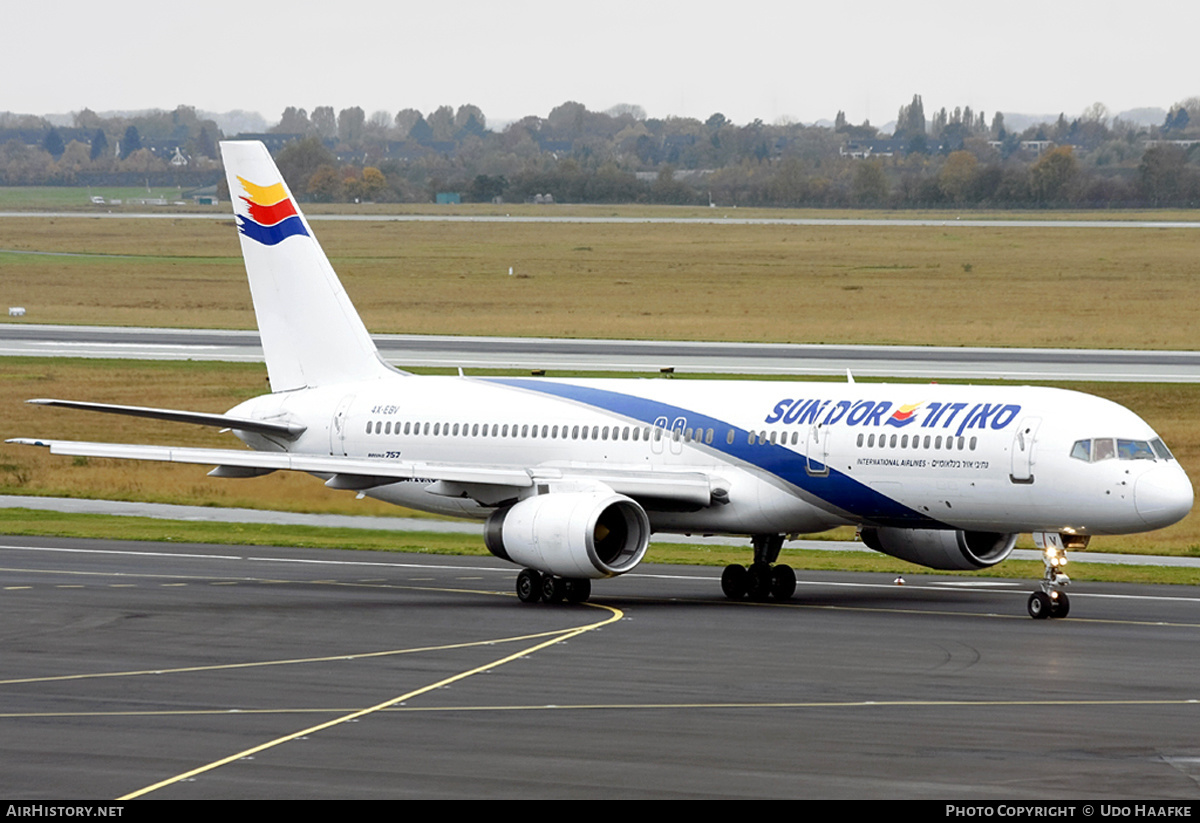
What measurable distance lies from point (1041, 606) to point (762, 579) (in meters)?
6.30

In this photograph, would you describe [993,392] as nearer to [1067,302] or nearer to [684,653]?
[684,653]

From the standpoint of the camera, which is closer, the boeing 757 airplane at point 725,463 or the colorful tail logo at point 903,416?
the boeing 757 airplane at point 725,463

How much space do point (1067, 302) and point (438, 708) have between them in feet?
338

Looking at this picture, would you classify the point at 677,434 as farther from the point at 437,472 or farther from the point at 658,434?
the point at 437,472

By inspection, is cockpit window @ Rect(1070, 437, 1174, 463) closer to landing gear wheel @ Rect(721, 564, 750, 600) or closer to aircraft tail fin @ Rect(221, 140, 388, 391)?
landing gear wheel @ Rect(721, 564, 750, 600)

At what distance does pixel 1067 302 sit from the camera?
12200cm

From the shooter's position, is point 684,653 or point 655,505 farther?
point 655,505

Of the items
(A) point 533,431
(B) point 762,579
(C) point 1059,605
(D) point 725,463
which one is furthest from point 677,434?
(C) point 1059,605

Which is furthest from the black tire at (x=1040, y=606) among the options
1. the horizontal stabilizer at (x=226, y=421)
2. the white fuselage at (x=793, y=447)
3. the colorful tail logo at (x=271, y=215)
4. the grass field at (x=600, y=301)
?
the colorful tail logo at (x=271, y=215)

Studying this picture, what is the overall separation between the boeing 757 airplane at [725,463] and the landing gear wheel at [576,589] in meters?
0.04

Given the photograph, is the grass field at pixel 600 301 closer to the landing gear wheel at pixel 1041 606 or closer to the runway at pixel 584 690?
the landing gear wheel at pixel 1041 606

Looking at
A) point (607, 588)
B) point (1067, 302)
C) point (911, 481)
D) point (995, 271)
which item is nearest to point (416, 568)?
point (607, 588)

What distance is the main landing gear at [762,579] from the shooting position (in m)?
38.6

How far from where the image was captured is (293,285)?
148 feet
